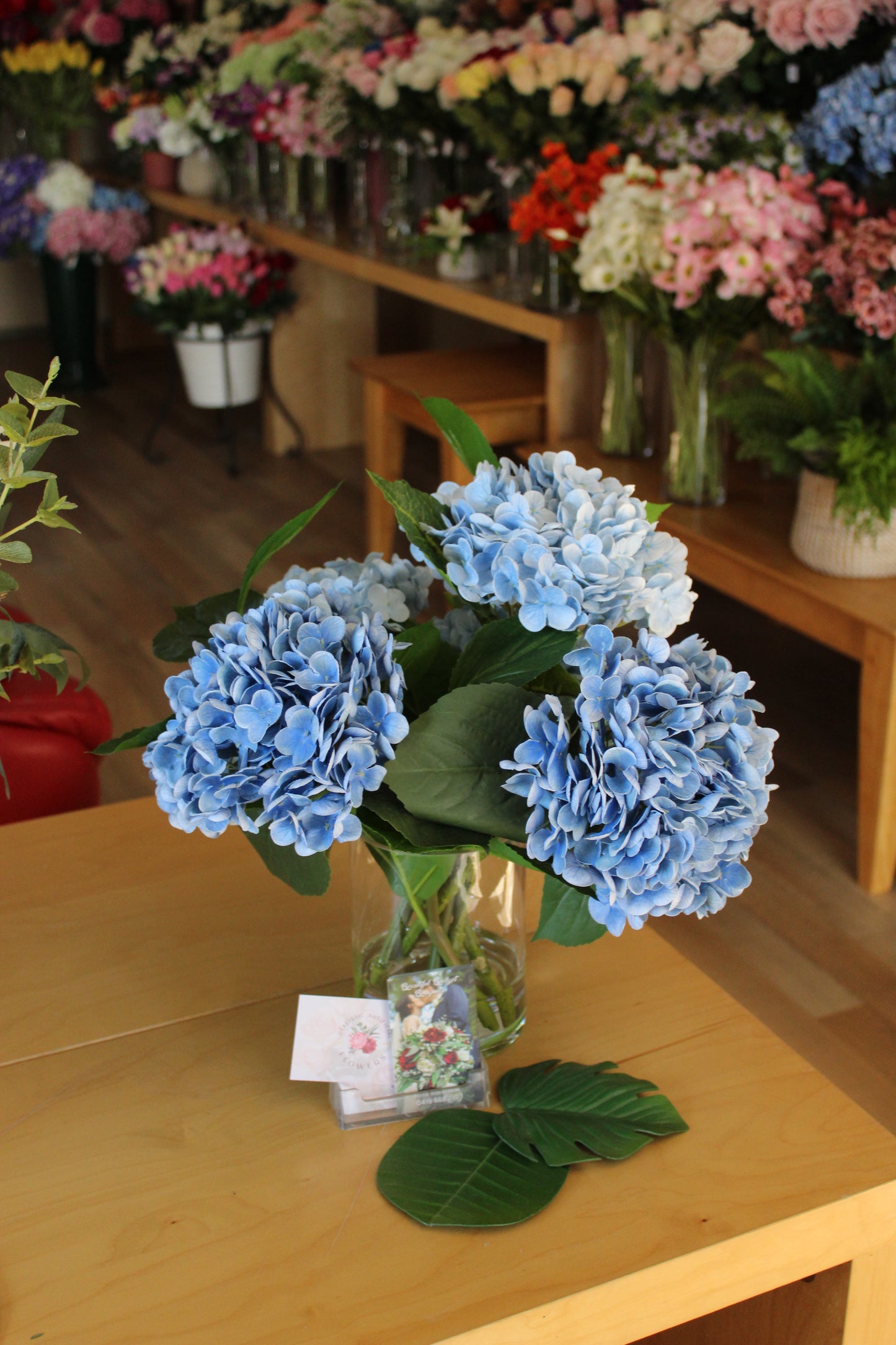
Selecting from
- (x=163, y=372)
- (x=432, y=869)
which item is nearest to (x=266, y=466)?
(x=163, y=372)

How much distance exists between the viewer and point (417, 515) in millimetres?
860

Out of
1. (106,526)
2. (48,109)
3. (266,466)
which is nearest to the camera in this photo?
(106,526)

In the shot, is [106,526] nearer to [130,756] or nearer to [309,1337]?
[130,756]

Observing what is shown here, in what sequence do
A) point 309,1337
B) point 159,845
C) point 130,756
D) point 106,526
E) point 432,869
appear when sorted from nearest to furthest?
point 309,1337, point 432,869, point 159,845, point 130,756, point 106,526

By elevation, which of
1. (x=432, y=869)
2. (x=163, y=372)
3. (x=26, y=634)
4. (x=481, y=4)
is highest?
(x=481, y=4)

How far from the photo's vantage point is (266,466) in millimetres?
4523

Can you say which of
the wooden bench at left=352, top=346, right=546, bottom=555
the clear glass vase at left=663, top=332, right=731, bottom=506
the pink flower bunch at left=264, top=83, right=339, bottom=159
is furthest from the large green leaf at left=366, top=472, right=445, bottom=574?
the pink flower bunch at left=264, top=83, right=339, bottom=159

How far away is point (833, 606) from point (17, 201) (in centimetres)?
411

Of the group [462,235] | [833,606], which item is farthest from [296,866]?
[462,235]

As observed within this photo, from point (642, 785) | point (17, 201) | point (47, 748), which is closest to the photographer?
point (642, 785)

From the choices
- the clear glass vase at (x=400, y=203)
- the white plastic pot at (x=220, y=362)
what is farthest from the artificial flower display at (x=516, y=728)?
the white plastic pot at (x=220, y=362)

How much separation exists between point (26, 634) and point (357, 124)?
3.08 m

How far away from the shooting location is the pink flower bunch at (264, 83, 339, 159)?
392cm

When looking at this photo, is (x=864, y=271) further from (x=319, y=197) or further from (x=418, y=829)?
(x=319, y=197)
